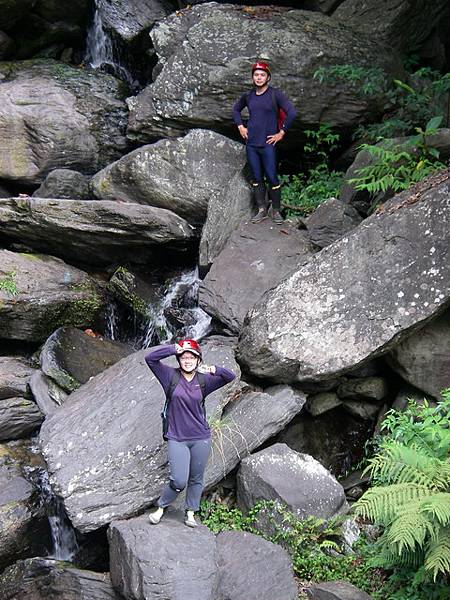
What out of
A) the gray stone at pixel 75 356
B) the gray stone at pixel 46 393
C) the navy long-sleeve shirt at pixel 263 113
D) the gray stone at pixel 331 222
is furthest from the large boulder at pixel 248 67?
the gray stone at pixel 46 393

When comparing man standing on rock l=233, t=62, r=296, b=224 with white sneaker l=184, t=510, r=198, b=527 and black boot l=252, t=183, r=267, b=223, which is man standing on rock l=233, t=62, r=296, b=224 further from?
white sneaker l=184, t=510, r=198, b=527

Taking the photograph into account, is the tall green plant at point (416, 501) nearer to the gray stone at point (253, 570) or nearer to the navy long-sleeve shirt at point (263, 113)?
the gray stone at point (253, 570)

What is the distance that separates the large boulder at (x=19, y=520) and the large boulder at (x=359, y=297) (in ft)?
9.43

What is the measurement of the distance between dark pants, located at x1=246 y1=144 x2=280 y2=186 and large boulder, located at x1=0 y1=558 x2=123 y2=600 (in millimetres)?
5790

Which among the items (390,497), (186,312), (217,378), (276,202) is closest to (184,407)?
(217,378)

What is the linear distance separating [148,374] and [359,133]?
5.77m

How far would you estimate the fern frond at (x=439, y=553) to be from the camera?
17.0ft

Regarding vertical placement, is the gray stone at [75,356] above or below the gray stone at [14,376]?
above

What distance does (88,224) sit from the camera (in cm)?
973

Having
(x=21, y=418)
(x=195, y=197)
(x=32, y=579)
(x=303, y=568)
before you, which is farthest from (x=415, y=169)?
(x=32, y=579)

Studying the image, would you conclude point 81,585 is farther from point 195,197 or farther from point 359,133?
point 359,133

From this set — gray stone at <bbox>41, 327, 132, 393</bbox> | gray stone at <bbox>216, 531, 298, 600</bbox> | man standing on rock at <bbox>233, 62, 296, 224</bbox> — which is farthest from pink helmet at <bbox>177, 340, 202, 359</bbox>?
man standing on rock at <bbox>233, 62, 296, 224</bbox>

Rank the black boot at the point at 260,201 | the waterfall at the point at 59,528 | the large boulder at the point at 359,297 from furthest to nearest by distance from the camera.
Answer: the black boot at the point at 260,201
the large boulder at the point at 359,297
the waterfall at the point at 59,528

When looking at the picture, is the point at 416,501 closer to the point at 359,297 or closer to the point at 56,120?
the point at 359,297
